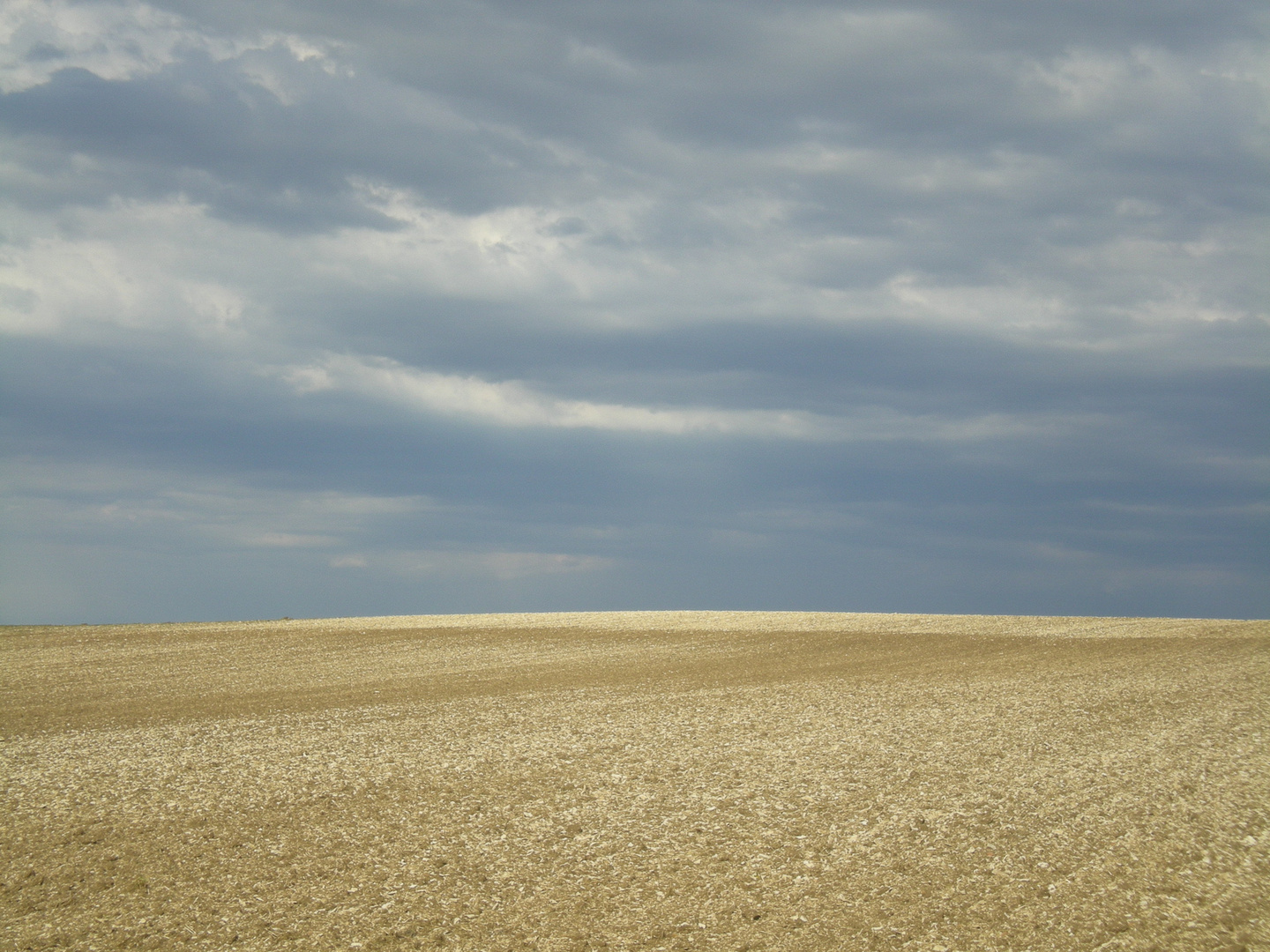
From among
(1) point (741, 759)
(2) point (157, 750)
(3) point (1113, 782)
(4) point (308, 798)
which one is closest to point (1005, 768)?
(3) point (1113, 782)

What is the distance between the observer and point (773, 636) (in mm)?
41625

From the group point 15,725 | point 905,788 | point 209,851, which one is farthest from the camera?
point 15,725

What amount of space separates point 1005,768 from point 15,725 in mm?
21562

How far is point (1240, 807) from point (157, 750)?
1873 centimetres

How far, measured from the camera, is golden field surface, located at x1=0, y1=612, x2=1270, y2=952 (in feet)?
33.1

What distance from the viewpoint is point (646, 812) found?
1366 cm

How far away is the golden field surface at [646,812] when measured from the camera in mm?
10078

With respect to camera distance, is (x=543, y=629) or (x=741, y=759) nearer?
(x=741, y=759)

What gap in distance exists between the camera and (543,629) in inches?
1807

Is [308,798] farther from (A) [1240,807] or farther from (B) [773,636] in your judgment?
(B) [773,636]

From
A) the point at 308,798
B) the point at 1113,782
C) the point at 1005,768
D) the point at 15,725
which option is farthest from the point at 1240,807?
the point at 15,725

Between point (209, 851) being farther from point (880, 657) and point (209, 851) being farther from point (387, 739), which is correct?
point (880, 657)

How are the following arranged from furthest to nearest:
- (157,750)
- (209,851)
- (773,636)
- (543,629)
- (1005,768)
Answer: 1. (543,629)
2. (773,636)
3. (157,750)
4. (1005,768)
5. (209,851)

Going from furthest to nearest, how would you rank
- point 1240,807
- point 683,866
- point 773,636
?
1. point 773,636
2. point 1240,807
3. point 683,866
